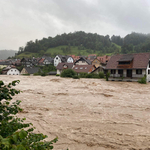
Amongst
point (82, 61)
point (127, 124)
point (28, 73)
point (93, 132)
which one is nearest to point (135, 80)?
point (127, 124)

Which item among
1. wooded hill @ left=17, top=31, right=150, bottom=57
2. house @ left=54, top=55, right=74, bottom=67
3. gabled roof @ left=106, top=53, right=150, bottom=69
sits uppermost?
wooded hill @ left=17, top=31, right=150, bottom=57

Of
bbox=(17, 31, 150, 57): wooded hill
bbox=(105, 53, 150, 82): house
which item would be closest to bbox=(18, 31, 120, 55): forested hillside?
bbox=(17, 31, 150, 57): wooded hill

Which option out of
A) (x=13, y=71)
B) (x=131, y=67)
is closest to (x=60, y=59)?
(x=13, y=71)

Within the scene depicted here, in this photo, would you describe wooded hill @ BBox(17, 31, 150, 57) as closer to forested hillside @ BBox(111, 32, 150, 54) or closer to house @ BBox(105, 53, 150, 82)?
forested hillside @ BBox(111, 32, 150, 54)

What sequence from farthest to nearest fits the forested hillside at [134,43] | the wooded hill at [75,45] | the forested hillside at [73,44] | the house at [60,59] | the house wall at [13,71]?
the forested hillside at [73,44], the wooded hill at [75,45], the forested hillside at [134,43], the house at [60,59], the house wall at [13,71]

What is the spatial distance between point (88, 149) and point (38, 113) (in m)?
4.97

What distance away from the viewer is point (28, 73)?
67.6m

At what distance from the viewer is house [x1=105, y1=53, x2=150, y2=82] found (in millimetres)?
31062

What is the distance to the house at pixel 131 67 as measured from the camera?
1223 inches

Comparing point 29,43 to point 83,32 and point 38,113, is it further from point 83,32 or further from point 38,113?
point 38,113

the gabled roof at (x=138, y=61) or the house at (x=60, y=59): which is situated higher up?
the house at (x=60, y=59)

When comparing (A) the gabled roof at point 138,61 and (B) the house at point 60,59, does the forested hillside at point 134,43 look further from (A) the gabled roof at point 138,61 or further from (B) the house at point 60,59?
(A) the gabled roof at point 138,61

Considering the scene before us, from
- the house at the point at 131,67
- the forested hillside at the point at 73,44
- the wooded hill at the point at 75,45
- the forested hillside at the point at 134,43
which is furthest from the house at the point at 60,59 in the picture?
the house at the point at 131,67

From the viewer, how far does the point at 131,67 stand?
105 feet
